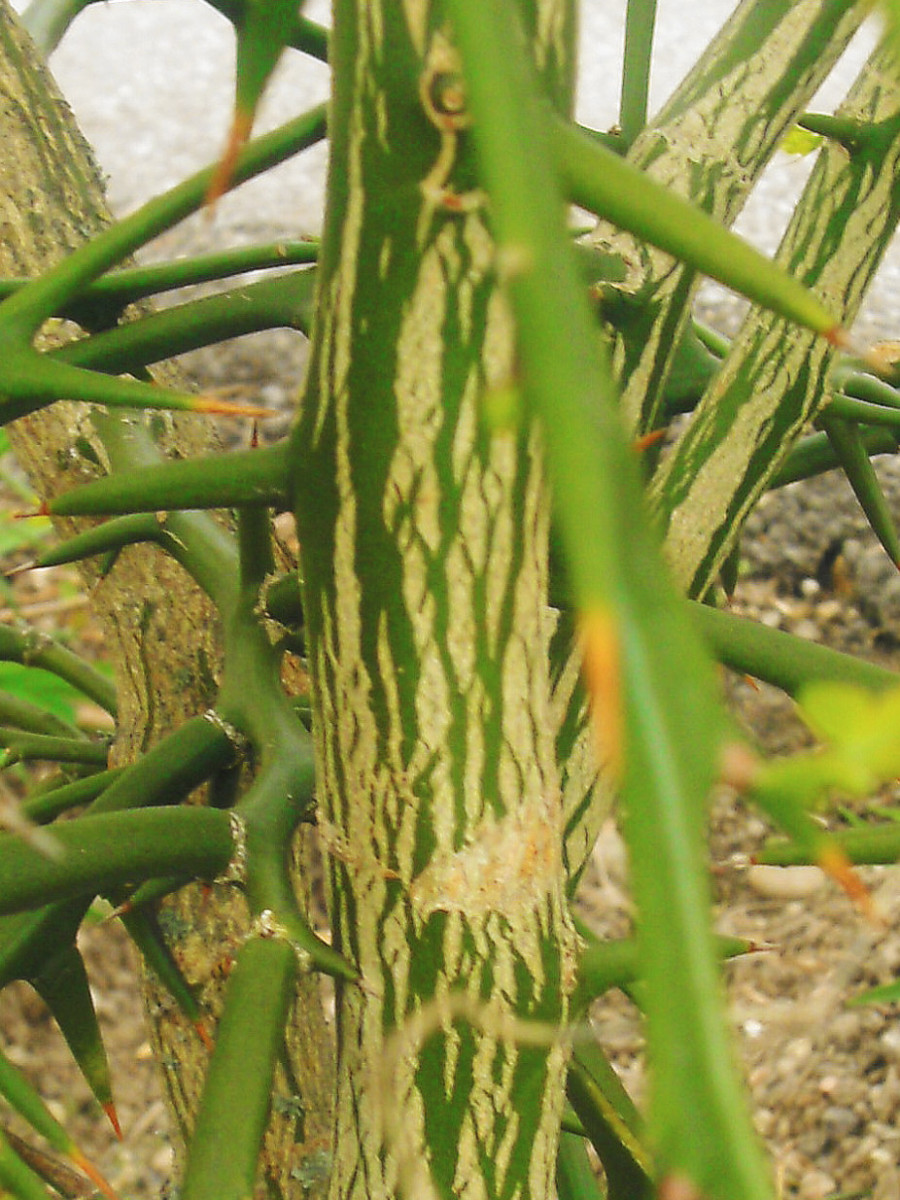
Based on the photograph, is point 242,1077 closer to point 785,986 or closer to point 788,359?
point 788,359

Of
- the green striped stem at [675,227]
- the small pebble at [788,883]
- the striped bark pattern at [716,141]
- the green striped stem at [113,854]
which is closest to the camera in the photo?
the green striped stem at [675,227]

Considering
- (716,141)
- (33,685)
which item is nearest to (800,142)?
(716,141)

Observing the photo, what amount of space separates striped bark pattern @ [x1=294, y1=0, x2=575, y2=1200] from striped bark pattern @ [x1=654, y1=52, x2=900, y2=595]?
0.15 metres

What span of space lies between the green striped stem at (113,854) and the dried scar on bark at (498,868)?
49 millimetres

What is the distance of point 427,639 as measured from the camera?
0.80ft

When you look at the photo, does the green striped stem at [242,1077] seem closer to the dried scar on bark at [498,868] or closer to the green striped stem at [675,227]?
the dried scar on bark at [498,868]

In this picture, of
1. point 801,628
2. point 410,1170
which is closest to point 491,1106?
point 410,1170

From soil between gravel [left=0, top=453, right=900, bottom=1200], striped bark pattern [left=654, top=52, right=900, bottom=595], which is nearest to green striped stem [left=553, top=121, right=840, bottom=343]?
striped bark pattern [left=654, top=52, right=900, bottom=595]

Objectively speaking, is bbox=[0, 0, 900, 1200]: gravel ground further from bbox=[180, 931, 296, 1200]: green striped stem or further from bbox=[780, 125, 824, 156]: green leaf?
bbox=[780, 125, 824, 156]: green leaf

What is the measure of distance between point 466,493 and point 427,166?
0.20ft

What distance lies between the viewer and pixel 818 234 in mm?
390

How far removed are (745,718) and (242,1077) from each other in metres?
0.91

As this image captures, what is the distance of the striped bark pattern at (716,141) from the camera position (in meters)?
0.35

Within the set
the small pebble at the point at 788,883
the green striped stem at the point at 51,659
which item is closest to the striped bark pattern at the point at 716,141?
the green striped stem at the point at 51,659
